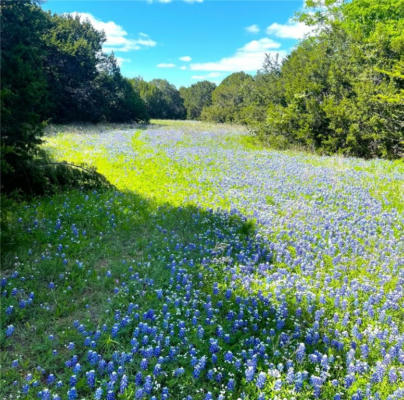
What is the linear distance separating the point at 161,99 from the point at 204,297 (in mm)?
75977

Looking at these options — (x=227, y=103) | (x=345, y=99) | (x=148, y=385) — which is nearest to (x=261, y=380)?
(x=148, y=385)

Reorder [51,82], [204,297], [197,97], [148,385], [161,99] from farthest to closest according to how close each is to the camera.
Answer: [197,97] < [161,99] < [51,82] < [204,297] < [148,385]

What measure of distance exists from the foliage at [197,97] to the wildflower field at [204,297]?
77358 millimetres

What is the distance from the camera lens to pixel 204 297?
4523 millimetres

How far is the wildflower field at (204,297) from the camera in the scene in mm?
3203

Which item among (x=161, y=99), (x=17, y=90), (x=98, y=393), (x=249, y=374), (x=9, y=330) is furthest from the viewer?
(x=161, y=99)

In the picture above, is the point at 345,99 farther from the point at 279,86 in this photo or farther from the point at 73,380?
the point at 73,380

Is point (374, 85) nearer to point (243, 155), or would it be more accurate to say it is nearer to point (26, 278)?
point (243, 155)

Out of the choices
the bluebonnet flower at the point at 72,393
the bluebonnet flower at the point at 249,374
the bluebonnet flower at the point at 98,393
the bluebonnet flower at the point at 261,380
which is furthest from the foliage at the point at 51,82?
the bluebonnet flower at the point at 261,380

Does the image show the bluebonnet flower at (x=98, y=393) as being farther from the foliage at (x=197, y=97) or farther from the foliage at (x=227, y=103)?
the foliage at (x=197, y=97)

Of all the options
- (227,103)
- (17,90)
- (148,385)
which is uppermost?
(227,103)

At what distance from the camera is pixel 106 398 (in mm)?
3000

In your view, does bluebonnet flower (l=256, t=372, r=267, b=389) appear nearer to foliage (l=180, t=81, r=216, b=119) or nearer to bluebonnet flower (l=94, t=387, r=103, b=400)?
bluebonnet flower (l=94, t=387, r=103, b=400)

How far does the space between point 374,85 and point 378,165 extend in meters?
5.68
